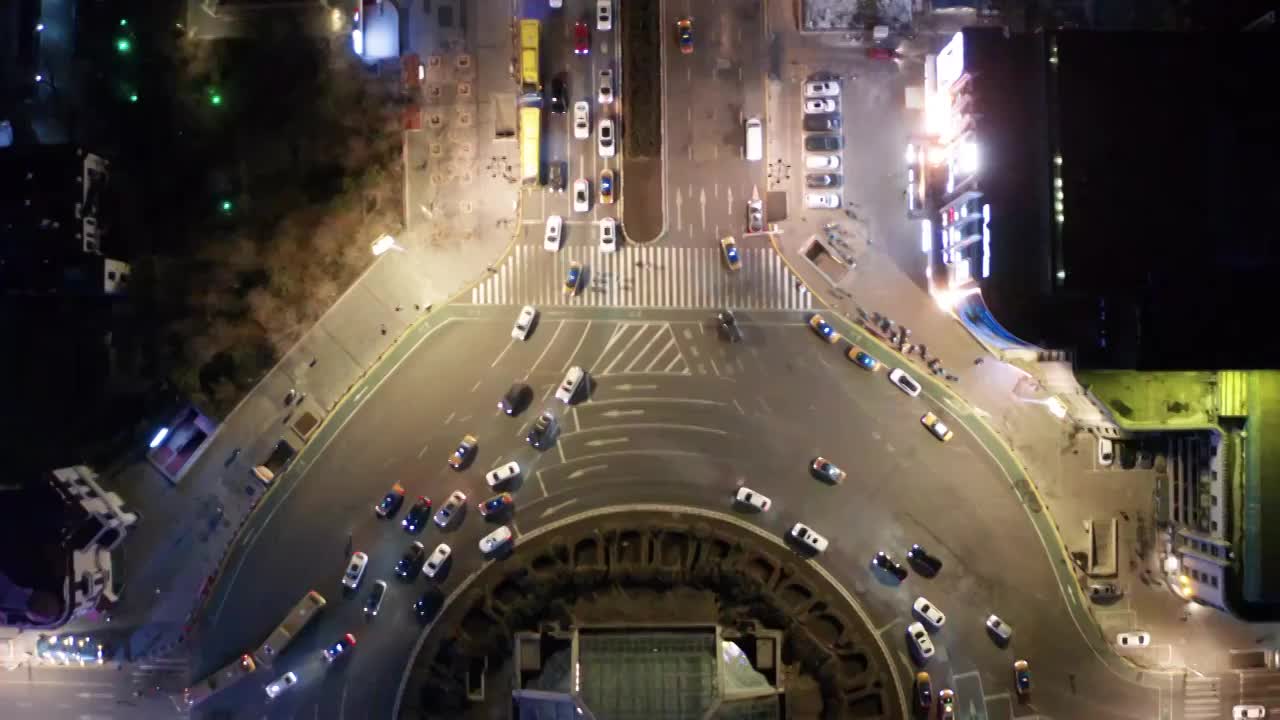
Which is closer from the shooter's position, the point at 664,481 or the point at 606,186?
the point at 664,481

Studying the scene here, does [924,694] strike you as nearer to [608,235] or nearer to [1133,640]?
[1133,640]

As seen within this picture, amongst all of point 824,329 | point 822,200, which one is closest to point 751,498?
point 824,329

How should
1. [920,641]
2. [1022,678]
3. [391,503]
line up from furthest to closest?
1. [391,503]
2. [1022,678]
3. [920,641]

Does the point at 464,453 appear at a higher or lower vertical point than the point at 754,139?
lower

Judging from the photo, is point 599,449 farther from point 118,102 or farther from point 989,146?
point 118,102

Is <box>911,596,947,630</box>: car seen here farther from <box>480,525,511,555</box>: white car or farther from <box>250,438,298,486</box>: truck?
<box>250,438,298,486</box>: truck

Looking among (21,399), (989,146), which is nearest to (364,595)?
(21,399)
